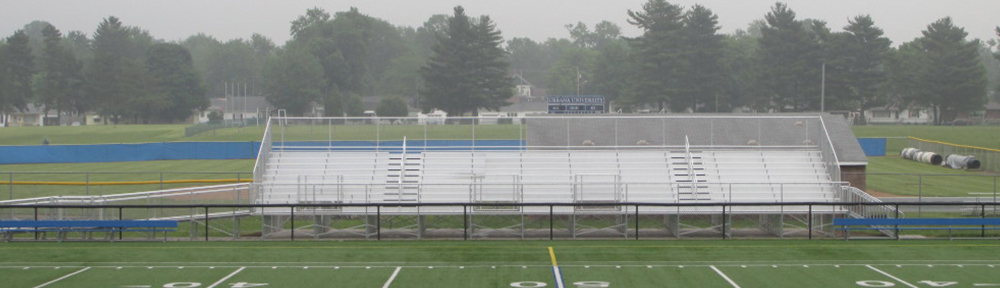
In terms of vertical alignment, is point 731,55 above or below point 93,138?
above

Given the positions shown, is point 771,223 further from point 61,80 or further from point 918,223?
point 61,80

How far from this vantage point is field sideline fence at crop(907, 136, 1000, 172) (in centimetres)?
5353

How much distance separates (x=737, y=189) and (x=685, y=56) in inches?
2506

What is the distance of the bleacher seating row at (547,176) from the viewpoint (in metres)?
30.7

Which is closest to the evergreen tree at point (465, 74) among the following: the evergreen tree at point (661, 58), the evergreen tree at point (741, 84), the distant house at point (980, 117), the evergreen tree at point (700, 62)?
the evergreen tree at point (661, 58)

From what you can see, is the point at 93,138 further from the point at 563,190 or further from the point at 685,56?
the point at 563,190

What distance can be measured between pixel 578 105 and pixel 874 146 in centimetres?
2909

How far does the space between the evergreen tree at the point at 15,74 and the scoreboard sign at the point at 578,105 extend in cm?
7649

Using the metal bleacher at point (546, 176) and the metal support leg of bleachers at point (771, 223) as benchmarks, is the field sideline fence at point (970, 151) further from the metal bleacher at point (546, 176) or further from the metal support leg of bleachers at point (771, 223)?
the metal support leg of bleachers at point (771, 223)

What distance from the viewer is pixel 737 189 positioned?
31.3 meters

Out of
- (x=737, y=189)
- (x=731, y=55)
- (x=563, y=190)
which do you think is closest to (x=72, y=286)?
(x=563, y=190)

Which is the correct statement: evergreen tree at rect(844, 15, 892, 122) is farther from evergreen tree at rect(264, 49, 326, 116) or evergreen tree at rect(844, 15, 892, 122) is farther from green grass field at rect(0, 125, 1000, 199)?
evergreen tree at rect(264, 49, 326, 116)

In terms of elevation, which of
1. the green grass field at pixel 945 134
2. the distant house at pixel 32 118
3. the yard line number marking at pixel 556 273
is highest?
the distant house at pixel 32 118

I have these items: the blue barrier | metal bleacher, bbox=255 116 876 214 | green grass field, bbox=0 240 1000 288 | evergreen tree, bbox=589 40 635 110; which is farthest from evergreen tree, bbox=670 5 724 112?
green grass field, bbox=0 240 1000 288
